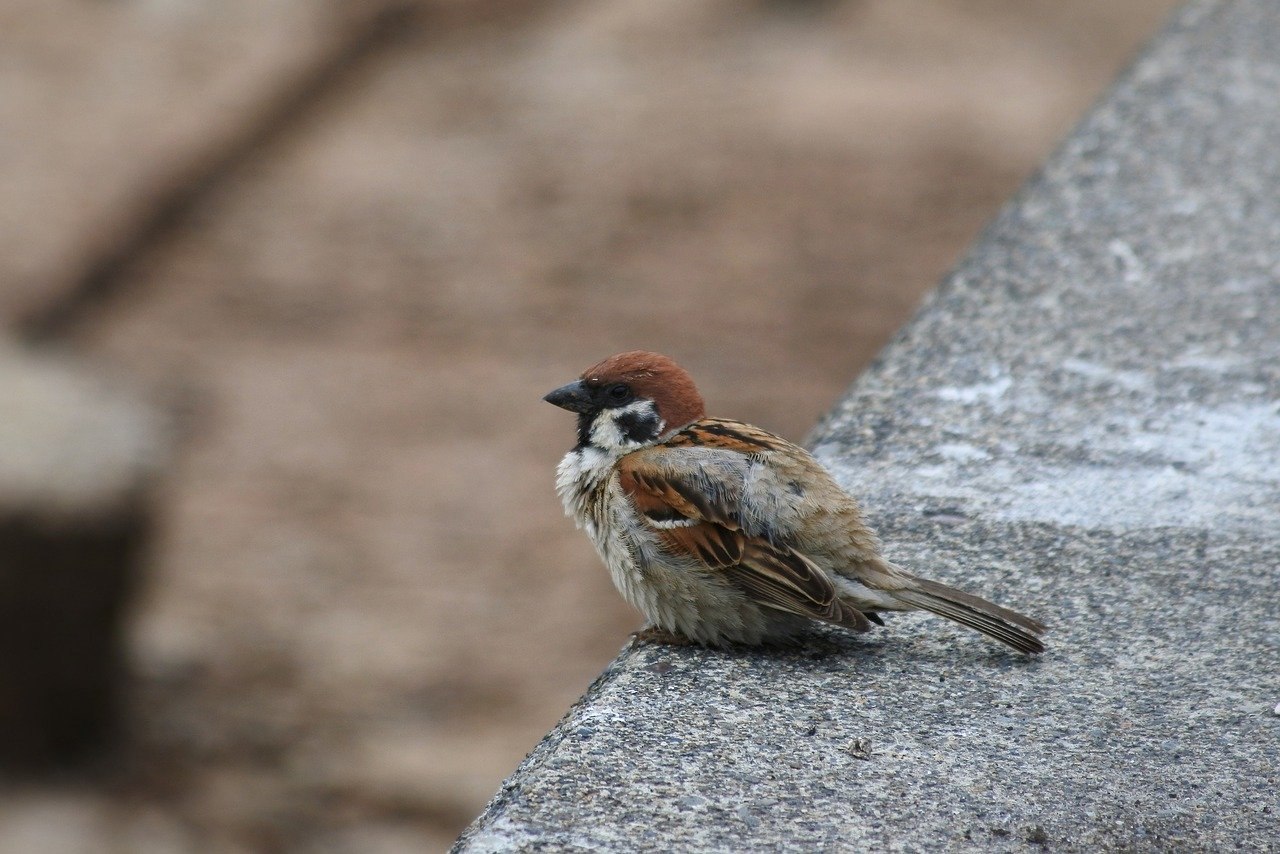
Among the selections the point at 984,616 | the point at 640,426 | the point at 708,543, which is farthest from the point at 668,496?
the point at 984,616

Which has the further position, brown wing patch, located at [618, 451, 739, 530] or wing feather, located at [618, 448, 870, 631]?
brown wing patch, located at [618, 451, 739, 530]

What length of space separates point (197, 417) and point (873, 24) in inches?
208

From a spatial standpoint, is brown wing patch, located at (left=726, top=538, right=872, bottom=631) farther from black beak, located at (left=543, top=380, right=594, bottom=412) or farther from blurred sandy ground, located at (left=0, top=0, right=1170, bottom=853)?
blurred sandy ground, located at (left=0, top=0, right=1170, bottom=853)

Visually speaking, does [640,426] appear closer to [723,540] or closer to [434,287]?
[723,540]

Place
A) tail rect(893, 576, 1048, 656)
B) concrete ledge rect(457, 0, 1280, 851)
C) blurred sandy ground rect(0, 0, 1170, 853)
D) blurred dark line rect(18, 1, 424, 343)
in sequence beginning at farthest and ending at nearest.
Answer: blurred dark line rect(18, 1, 424, 343) → blurred sandy ground rect(0, 0, 1170, 853) → tail rect(893, 576, 1048, 656) → concrete ledge rect(457, 0, 1280, 851)

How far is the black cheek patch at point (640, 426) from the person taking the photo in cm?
267

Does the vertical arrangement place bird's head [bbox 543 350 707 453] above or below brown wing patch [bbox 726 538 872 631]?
above

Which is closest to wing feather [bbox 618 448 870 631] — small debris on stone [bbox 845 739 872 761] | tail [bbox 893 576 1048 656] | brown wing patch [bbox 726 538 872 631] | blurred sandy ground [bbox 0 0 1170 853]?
brown wing patch [bbox 726 538 872 631]

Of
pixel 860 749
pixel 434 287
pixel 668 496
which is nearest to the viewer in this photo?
pixel 860 749

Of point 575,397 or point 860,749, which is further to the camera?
point 575,397

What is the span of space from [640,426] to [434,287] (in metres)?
5.47

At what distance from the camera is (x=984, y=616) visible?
7.30 feet

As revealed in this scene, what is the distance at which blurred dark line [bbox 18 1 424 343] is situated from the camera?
8.19 m

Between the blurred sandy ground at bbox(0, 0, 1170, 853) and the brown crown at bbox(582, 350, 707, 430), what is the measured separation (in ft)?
8.75
